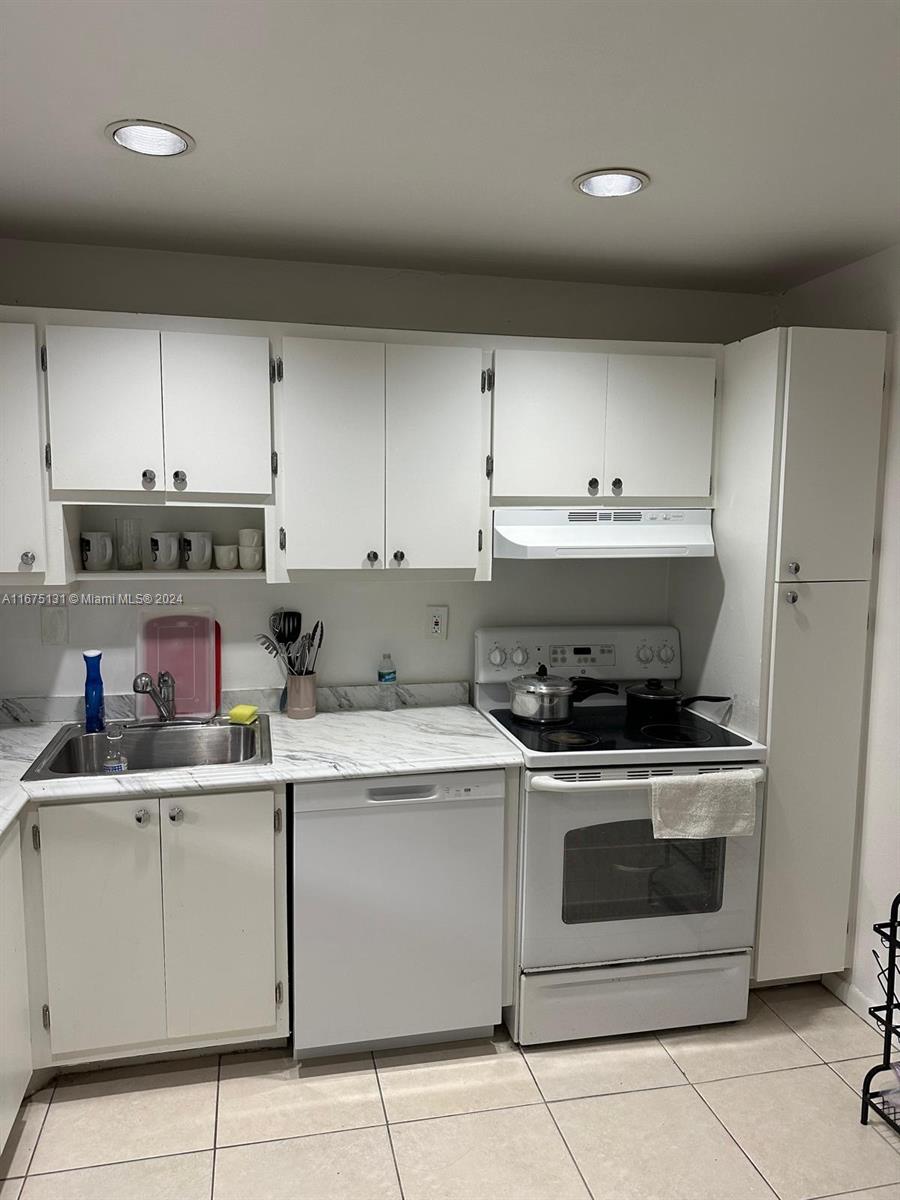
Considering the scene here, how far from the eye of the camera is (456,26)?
4.62 feet

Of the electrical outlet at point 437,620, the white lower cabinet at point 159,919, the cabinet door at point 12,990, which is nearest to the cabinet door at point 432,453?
the electrical outlet at point 437,620

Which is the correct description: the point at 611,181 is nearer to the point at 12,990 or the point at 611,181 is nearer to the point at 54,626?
the point at 54,626

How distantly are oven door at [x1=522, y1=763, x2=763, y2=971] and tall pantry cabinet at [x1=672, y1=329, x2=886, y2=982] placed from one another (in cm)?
16

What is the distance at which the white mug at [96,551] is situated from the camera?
8.42 feet

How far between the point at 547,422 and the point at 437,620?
80cm

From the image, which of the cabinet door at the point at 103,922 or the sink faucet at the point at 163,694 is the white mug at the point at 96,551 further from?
the cabinet door at the point at 103,922

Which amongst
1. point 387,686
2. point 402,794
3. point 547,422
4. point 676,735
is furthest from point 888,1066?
point 547,422

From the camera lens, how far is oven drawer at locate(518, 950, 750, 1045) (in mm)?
2504

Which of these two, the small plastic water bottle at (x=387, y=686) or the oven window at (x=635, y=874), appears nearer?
the oven window at (x=635, y=874)

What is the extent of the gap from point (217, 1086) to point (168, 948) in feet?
1.37

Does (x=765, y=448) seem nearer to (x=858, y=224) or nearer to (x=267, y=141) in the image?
(x=858, y=224)

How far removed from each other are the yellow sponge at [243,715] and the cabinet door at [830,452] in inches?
66.4

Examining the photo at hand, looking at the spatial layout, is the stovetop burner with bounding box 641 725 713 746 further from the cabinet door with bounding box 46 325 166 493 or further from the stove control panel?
the cabinet door with bounding box 46 325 166 493

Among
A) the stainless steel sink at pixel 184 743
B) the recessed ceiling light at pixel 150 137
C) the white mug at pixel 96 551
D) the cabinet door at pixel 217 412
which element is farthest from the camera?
the stainless steel sink at pixel 184 743
